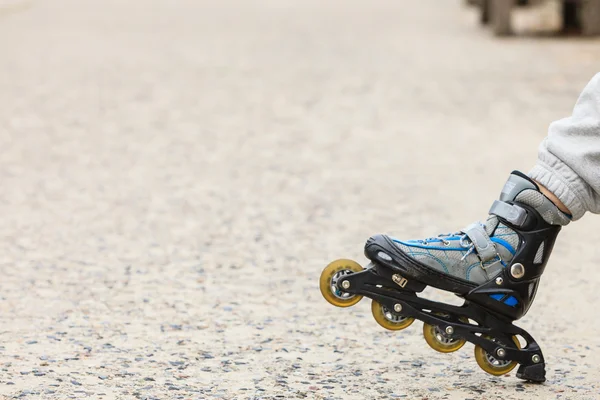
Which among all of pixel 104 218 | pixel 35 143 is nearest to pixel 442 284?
pixel 104 218

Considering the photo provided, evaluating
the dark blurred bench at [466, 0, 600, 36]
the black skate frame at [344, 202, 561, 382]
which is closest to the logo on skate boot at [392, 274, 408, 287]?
the black skate frame at [344, 202, 561, 382]

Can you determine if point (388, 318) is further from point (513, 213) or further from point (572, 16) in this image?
point (572, 16)

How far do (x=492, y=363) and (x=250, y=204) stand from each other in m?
2.44

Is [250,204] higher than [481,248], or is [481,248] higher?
[250,204]

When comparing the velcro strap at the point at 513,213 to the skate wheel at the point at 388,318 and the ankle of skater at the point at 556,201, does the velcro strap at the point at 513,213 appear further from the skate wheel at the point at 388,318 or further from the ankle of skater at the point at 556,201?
the skate wheel at the point at 388,318

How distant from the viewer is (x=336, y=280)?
2668mm

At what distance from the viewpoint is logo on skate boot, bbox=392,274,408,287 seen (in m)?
2.64

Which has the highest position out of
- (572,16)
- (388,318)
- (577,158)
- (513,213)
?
(572,16)

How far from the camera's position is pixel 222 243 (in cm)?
431

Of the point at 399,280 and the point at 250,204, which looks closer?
the point at 399,280

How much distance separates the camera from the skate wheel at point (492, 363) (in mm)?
2693

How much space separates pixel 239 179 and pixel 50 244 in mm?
1495

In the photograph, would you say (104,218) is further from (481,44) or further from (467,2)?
(467,2)

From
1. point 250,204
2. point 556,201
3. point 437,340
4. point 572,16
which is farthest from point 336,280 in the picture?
point 572,16
